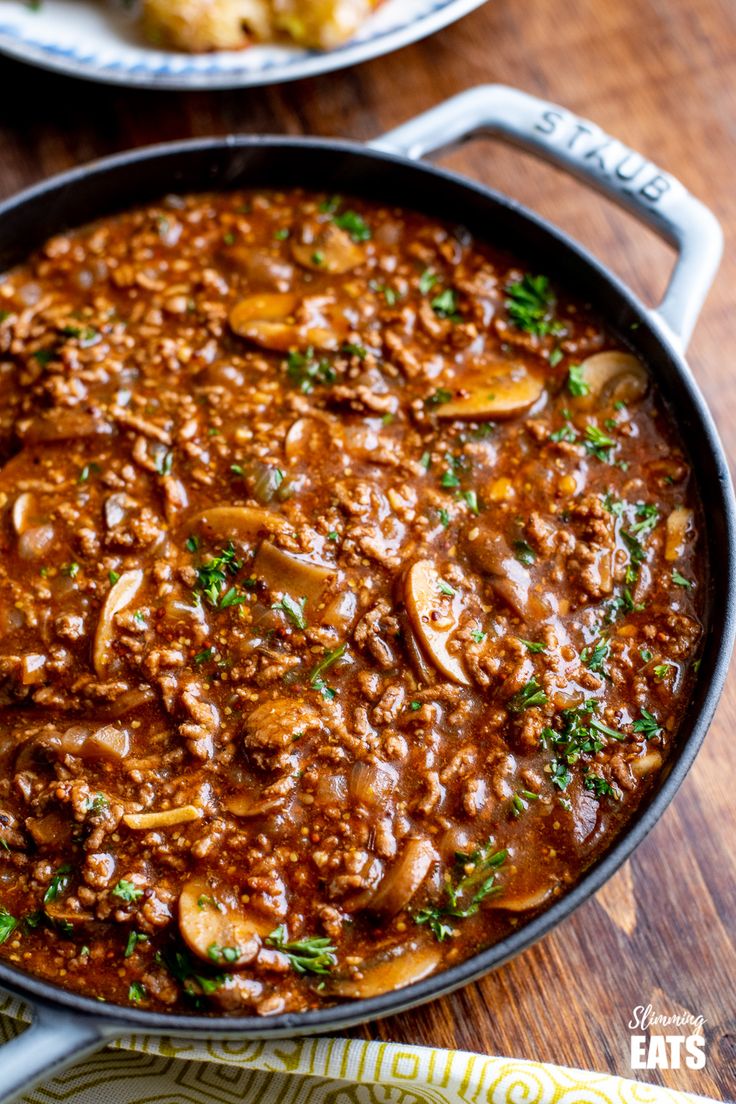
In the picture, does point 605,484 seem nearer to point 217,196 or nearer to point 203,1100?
point 217,196

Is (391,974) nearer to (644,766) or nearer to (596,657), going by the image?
(644,766)

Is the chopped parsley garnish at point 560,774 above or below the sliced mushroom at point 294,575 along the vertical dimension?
below

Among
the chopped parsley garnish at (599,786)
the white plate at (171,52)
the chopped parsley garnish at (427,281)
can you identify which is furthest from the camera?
the white plate at (171,52)

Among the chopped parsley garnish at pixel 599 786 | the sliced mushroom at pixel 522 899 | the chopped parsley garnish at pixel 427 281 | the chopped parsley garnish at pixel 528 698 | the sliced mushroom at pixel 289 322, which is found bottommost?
the sliced mushroom at pixel 522 899

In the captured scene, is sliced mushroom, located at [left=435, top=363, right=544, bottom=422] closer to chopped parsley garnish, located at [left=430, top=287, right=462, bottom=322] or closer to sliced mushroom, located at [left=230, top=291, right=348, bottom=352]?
chopped parsley garnish, located at [left=430, top=287, right=462, bottom=322]

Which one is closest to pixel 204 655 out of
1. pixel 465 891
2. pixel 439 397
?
pixel 465 891

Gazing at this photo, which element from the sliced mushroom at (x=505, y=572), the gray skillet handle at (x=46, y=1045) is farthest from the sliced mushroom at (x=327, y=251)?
the gray skillet handle at (x=46, y=1045)

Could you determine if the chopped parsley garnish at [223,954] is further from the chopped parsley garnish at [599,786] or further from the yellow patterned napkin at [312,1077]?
the chopped parsley garnish at [599,786]

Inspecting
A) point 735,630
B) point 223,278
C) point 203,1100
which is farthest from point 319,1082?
point 223,278
